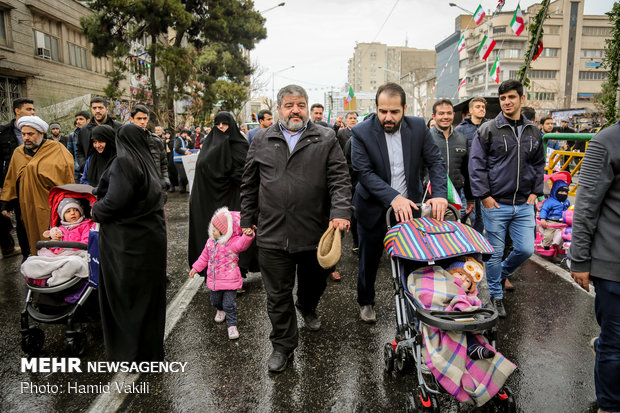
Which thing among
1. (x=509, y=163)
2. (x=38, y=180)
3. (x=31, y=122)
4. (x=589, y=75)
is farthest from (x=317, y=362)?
(x=589, y=75)

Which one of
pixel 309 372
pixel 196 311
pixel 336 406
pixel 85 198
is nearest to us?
pixel 336 406

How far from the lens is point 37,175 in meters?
5.39

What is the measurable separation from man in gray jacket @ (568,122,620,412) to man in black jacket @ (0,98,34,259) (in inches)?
266

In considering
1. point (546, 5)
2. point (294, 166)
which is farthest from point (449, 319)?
point (546, 5)

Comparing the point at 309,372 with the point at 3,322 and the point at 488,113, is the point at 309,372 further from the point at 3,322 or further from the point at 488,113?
the point at 488,113

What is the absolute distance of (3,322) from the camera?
430 centimetres

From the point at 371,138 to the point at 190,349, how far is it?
8.32 feet

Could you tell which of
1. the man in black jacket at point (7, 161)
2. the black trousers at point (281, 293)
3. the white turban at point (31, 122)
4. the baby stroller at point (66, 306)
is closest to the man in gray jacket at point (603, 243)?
the black trousers at point (281, 293)

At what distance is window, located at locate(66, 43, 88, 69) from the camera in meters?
22.6

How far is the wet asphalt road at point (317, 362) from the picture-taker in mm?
2963

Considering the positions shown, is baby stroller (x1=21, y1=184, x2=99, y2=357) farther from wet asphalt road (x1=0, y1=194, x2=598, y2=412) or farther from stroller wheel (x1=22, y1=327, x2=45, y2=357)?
wet asphalt road (x1=0, y1=194, x2=598, y2=412)

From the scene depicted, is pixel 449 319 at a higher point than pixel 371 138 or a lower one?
lower

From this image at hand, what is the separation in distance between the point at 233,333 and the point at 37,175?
3.56m

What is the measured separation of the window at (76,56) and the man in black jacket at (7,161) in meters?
18.2
